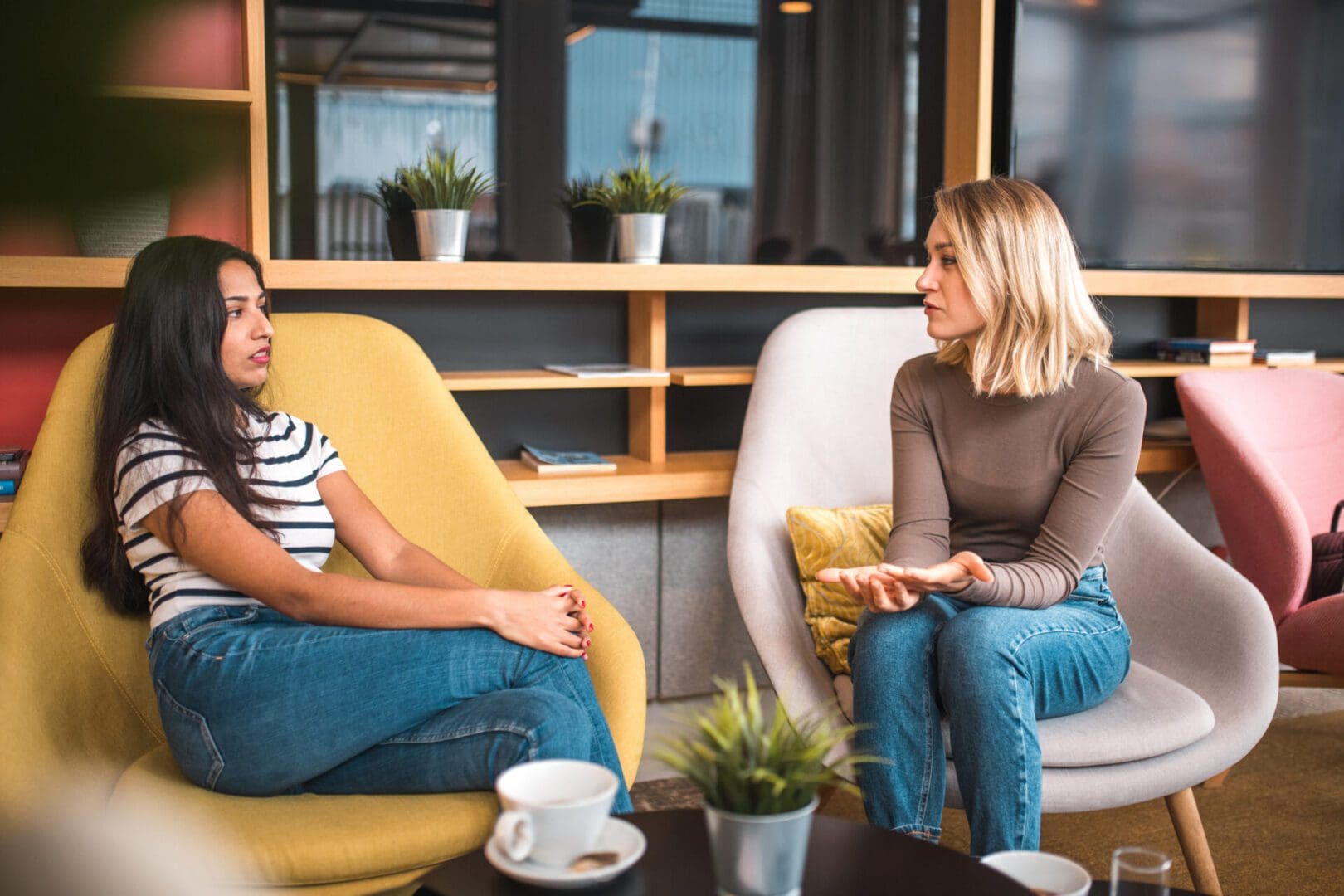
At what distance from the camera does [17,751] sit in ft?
A: 4.21

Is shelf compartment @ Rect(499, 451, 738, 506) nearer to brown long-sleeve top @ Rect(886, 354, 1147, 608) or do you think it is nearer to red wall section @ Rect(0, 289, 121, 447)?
brown long-sleeve top @ Rect(886, 354, 1147, 608)

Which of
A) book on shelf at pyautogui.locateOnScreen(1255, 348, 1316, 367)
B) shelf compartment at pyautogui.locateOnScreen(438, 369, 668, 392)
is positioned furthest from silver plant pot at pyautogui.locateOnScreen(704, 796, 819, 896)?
book on shelf at pyautogui.locateOnScreen(1255, 348, 1316, 367)

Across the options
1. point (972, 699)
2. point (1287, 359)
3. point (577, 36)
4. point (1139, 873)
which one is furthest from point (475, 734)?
point (1287, 359)

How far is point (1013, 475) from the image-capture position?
5.81 feet

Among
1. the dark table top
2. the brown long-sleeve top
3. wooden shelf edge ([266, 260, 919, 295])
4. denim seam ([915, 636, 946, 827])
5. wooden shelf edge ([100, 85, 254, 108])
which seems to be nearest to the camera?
wooden shelf edge ([100, 85, 254, 108])

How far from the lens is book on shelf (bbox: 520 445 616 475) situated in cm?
231

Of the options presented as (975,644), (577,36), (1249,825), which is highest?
(577,36)

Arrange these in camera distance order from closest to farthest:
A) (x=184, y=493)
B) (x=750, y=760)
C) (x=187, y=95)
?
1. (x=187, y=95)
2. (x=750, y=760)
3. (x=184, y=493)

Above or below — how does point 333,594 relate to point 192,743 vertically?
above

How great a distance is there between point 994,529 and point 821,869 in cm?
80

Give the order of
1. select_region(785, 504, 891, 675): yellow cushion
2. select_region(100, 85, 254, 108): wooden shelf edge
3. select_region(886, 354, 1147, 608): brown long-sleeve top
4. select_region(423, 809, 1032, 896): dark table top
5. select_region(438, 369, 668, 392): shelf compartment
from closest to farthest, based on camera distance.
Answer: select_region(100, 85, 254, 108): wooden shelf edge, select_region(423, 809, 1032, 896): dark table top, select_region(886, 354, 1147, 608): brown long-sleeve top, select_region(785, 504, 891, 675): yellow cushion, select_region(438, 369, 668, 392): shelf compartment

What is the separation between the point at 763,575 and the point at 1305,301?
201cm

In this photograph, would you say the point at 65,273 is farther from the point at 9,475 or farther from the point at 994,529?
the point at 994,529

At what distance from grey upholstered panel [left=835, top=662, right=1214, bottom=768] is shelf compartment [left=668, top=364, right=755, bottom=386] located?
0.75 m
